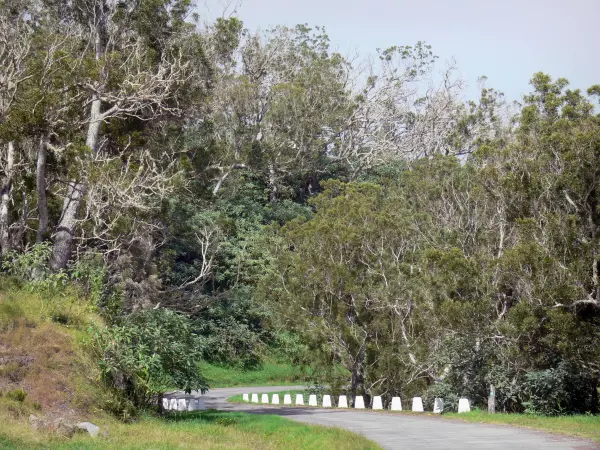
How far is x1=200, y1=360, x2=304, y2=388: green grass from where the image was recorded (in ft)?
144

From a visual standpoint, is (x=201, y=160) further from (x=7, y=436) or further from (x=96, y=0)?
(x=7, y=436)

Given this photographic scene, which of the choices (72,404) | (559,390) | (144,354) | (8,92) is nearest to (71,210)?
(8,92)

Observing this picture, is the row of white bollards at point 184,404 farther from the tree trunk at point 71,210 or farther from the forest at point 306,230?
the tree trunk at point 71,210

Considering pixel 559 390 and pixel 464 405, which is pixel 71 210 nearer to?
pixel 464 405

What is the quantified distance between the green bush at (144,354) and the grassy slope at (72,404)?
463 mm

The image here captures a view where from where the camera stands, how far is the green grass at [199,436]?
1290 centimetres

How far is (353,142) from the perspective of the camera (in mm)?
56562

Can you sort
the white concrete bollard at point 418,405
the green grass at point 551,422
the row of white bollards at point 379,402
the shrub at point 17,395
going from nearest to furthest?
the green grass at point 551,422 → the shrub at point 17,395 → the row of white bollards at point 379,402 → the white concrete bollard at point 418,405

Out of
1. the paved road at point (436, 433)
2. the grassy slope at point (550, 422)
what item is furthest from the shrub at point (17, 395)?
the grassy slope at point (550, 422)

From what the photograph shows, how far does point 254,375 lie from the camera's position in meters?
45.5

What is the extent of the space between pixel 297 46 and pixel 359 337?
34906mm

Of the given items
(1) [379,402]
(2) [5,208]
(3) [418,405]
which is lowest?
(1) [379,402]

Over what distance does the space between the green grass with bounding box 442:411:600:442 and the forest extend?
1701 mm

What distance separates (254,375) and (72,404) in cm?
2995
